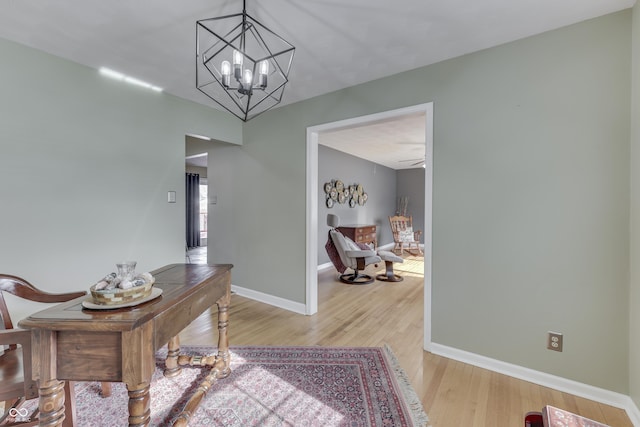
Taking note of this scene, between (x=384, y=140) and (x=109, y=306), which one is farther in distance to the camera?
(x=384, y=140)

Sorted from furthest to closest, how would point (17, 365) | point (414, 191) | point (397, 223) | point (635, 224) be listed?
1. point (414, 191)
2. point (397, 223)
3. point (635, 224)
4. point (17, 365)

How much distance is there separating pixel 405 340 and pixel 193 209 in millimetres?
7163

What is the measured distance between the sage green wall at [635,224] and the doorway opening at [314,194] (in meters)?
1.19

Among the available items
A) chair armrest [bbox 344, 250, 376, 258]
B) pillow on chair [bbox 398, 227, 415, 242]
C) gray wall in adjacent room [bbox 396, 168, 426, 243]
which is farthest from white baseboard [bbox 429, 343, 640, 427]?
gray wall in adjacent room [bbox 396, 168, 426, 243]

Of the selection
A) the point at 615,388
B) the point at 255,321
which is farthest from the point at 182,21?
the point at 615,388

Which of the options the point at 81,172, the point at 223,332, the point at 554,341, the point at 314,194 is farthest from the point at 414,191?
the point at 81,172

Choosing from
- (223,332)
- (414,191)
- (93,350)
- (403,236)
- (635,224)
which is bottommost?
(223,332)

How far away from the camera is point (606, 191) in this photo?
5.83 feet

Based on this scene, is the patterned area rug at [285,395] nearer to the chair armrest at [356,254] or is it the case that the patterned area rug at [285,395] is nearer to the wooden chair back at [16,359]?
the wooden chair back at [16,359]

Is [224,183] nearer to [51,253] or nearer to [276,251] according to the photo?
[276,251]

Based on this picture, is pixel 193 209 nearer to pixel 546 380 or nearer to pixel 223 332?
pixel 223 332

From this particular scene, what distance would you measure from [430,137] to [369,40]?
0.93 m

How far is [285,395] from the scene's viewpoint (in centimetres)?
183

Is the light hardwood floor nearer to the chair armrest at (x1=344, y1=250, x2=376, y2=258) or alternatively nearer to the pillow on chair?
the chair armrest at (x1=344, y1=250, x2=376, y2=258)
